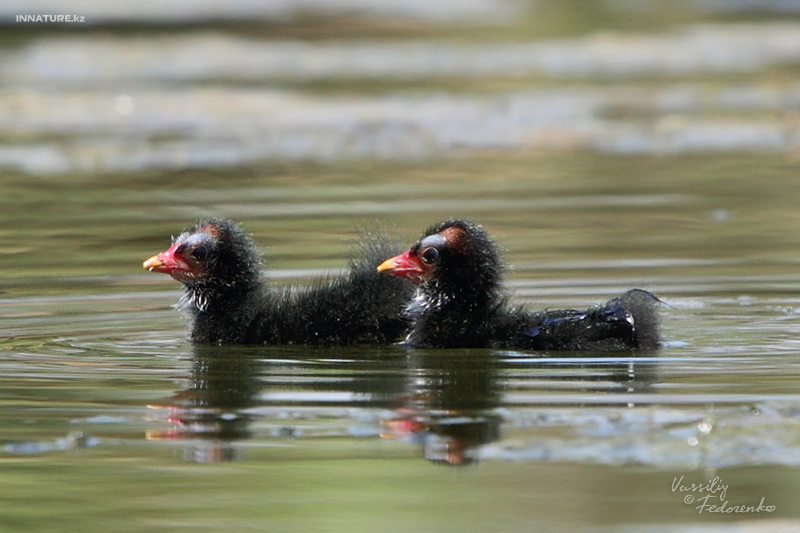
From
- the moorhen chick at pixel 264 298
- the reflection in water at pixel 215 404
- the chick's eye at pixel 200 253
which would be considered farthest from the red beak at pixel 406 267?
the chick's eye at pixel 200 253

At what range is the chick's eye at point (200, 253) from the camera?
10172 millimetres

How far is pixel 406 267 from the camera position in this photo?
376 inches

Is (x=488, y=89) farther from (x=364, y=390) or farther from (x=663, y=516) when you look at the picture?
(x=663, y=516)

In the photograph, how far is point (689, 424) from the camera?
285 inches

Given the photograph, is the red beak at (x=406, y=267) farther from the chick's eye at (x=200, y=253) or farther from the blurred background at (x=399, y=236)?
the chick's eye at (x=200, y=253)

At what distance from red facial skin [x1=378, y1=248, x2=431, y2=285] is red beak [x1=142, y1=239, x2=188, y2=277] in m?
1.28

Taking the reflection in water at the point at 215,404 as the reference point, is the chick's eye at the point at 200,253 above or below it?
above

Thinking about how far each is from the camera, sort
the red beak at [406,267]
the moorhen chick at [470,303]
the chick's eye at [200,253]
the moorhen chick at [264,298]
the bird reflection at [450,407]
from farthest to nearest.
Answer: the chick's eye at [200,253] → the moorhen chick at [264,298] → the red beak at [406,267] → the moorhen chick at [470,303] → the bird reflection at [450,407]

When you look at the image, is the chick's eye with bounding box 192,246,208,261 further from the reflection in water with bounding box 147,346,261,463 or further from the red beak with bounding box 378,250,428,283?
the red beak with bounding box 378,250,428,283

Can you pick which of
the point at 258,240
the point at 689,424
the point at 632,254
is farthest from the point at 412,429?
the point at 258,240

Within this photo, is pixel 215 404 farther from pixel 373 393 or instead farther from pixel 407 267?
pixel 407 267

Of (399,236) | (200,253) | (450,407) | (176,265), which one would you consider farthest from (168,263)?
(450,407)

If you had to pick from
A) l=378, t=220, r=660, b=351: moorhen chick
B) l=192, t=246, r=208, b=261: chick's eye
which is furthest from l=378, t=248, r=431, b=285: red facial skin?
l=192, t=246, r=208, b=261: chick's eye

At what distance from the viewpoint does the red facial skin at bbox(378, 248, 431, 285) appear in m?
9.56
